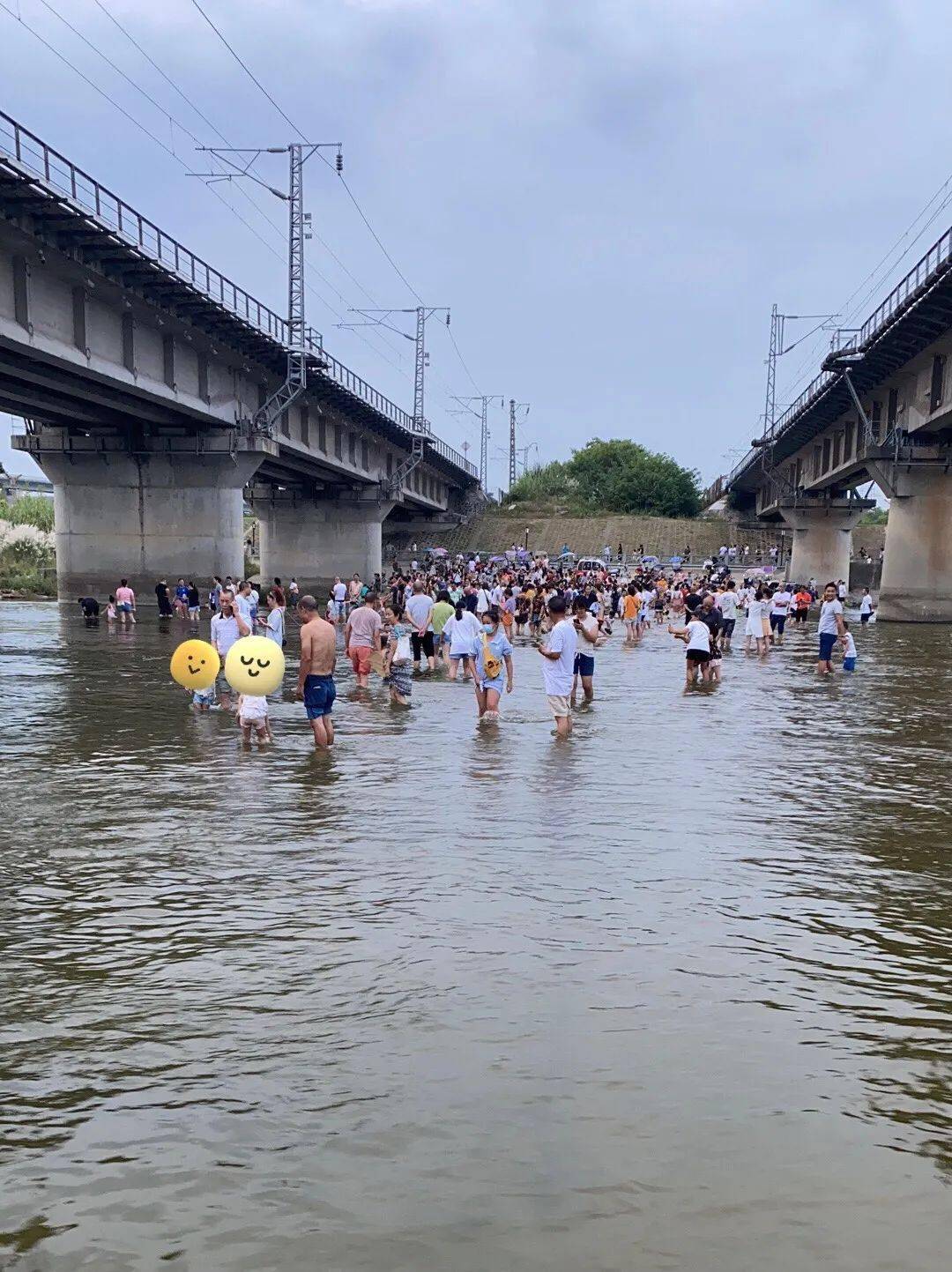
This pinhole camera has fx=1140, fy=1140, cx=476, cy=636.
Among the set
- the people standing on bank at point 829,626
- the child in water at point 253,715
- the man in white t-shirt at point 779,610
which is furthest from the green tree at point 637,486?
the child in water at point 253,715

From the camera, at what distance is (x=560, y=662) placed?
13781mm

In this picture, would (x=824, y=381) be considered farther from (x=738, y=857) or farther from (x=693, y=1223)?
(x=693, y=1223)

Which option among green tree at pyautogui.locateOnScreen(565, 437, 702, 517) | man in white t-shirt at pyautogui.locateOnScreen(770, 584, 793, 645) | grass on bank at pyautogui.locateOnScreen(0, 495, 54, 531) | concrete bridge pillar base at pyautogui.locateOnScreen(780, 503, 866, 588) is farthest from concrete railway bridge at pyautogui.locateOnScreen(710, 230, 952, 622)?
green tree at pyautogui.locateOnScreen(565, 437, 702, 517)

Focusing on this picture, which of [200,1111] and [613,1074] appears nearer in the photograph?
[200,1111]

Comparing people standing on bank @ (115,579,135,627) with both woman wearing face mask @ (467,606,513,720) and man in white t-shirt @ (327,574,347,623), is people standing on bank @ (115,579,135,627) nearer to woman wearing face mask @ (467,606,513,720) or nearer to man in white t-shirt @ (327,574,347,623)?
man in white t-shirt @ (327,574,347,623)

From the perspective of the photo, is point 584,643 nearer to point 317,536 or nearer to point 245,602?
point 245,602

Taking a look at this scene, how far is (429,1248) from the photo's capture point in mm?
3830

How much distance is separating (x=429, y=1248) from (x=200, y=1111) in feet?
4.28

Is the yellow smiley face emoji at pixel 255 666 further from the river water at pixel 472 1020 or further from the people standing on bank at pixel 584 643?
the people standing on bank at pixel 584 643

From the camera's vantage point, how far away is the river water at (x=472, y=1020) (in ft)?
13.1

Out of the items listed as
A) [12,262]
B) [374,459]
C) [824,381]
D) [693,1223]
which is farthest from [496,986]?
[374,459]

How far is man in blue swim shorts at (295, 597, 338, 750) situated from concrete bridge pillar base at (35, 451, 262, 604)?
33622 mm

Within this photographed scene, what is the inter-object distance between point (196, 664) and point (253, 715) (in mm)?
2722

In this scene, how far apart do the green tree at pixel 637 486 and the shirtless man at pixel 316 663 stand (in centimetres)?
11233
